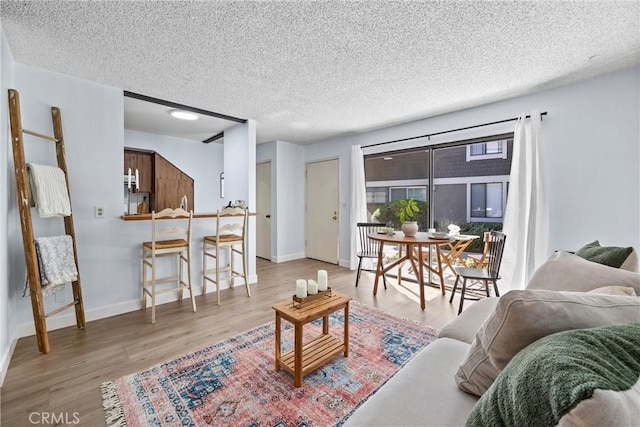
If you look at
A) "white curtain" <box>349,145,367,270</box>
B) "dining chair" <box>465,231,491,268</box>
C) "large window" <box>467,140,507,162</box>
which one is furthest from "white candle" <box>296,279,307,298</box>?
"large window" <box>467,140,507,162</box>

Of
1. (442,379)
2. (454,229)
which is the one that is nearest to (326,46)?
(442,379)

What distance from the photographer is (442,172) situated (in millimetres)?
3939

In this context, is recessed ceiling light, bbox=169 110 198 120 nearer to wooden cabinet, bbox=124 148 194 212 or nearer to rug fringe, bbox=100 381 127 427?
wooden cabinet, bbox=124 148 194 212

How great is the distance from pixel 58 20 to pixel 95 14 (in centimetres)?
30

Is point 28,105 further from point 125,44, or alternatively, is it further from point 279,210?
point 279,210

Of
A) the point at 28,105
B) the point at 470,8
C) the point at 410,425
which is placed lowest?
the point at 410,425

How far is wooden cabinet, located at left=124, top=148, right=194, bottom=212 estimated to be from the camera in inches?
180

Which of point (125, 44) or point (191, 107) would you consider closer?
point (125, 44)

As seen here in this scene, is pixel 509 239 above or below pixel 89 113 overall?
below

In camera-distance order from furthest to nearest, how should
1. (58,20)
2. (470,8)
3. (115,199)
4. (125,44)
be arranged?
(115,199), (125,44), (58,20), (470,8)

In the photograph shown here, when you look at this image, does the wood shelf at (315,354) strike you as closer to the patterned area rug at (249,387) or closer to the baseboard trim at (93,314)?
the patterned area rug at (249,387)

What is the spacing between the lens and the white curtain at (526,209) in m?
2.88

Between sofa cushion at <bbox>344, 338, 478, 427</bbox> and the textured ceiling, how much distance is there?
200cm

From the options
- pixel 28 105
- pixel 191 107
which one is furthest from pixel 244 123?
pixel 28 105
